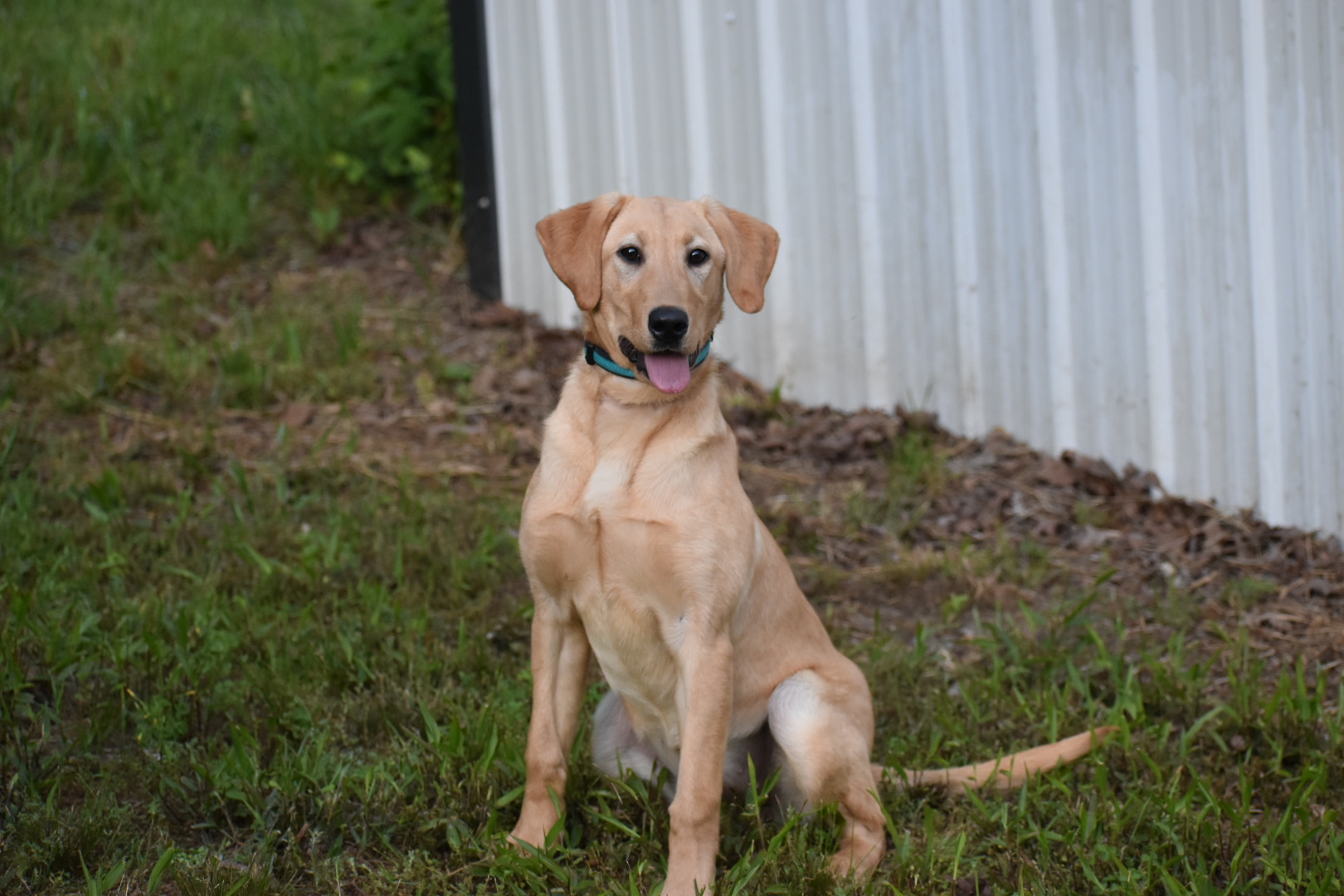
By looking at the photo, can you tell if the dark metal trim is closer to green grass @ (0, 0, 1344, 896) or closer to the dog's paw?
green grass @ (0, 0, 1344, 896)

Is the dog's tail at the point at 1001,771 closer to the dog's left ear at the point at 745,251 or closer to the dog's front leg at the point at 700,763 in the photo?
the dog's front leg at the point at 700,763

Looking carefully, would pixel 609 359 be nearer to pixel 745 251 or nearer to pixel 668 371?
pixel 668 371

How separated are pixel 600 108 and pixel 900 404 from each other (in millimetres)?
2041

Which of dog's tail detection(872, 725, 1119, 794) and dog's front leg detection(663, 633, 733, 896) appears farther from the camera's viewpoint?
dog's tail detection(872, 725, 1119, 794)

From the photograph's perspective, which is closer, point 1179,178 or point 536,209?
point 1179,178

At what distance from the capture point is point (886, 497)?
4945mm

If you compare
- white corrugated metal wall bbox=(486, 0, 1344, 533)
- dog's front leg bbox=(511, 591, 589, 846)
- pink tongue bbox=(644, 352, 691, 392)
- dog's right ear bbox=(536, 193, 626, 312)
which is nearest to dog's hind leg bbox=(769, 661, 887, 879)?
dog's front leg bbox=(511, 591, 589, 846)

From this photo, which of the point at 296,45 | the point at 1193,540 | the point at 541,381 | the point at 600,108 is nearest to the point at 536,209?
the point at 600,108

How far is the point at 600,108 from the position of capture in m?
6.05

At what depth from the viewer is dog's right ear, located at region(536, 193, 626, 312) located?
2975 millimetres

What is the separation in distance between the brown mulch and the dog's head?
5.27 feet

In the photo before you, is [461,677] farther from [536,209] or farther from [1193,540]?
[536,209]

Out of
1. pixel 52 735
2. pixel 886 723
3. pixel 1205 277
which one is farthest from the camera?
pixel 1205 277

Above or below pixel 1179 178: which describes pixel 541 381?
below
